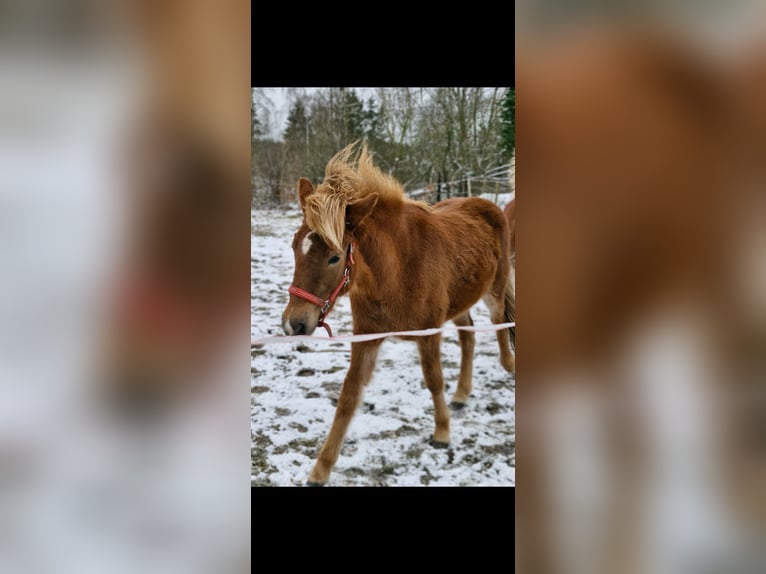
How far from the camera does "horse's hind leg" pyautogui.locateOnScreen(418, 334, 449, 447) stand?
1972mm

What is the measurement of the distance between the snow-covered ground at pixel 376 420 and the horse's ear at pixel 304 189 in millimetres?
185
